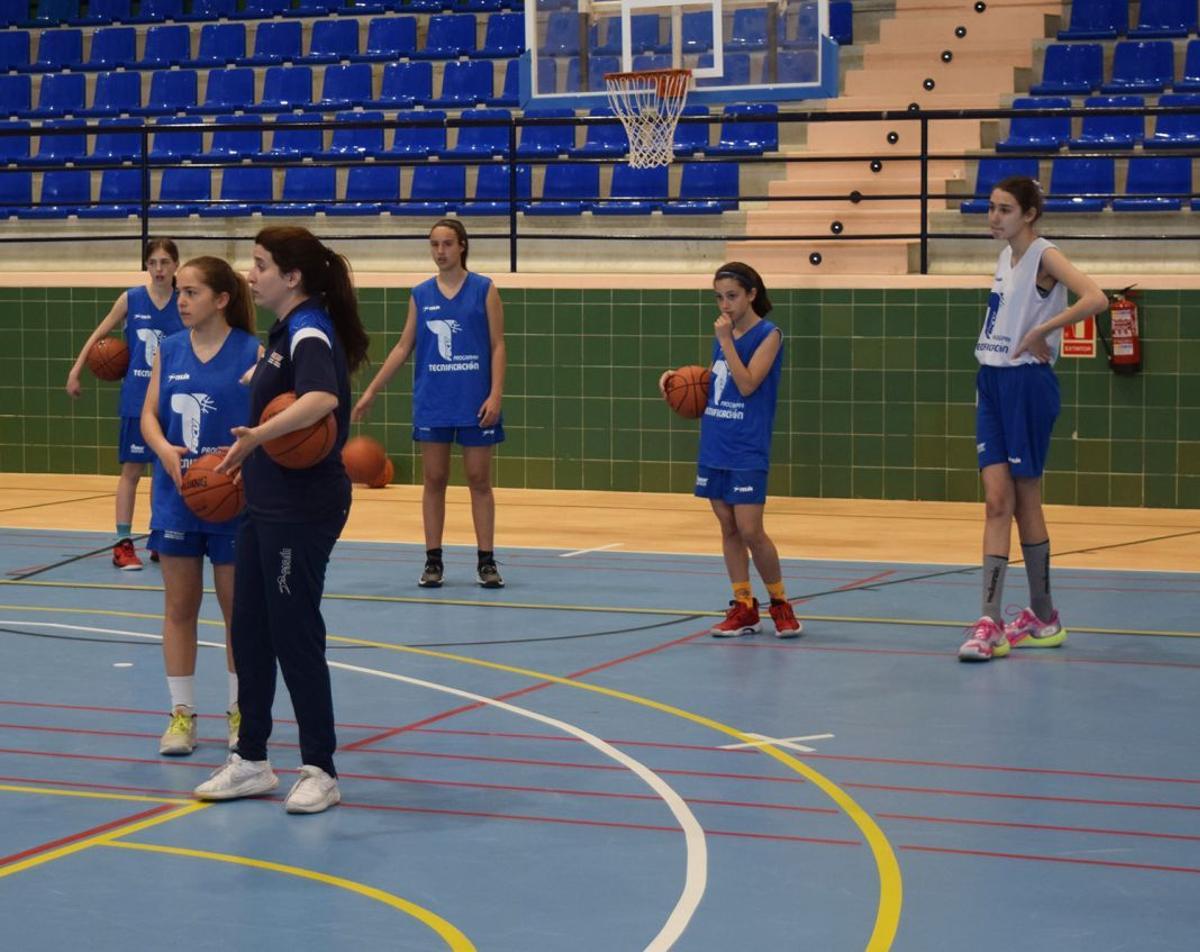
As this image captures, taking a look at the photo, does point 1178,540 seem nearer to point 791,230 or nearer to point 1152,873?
point 791,230

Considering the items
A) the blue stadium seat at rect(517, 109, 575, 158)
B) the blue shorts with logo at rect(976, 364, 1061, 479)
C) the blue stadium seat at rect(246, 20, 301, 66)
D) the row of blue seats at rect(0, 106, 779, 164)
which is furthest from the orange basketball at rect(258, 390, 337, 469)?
the blue stadium seat at rect(246, 20, 301, 66)

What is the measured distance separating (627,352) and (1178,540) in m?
4.47

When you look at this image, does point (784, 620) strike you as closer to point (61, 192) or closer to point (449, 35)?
point (449, 35)

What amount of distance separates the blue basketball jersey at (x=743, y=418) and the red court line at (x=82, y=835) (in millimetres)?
3430

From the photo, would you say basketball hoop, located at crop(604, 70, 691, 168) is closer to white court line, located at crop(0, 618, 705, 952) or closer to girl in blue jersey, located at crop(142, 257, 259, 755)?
white court line, located at crop(0, 618, 705, 952)

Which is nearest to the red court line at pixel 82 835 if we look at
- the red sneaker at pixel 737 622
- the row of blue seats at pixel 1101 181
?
the red sneaker at pixel 737 622

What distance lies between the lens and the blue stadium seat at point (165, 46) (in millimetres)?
19922

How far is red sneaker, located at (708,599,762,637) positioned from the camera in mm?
8445

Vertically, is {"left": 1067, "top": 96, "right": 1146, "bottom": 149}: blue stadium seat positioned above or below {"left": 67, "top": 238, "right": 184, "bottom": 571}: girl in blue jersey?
above

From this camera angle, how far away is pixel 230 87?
19.2 metres

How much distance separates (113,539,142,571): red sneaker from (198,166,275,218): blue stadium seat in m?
7.41

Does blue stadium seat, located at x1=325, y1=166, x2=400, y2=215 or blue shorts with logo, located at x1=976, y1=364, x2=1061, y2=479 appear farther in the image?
blue stadium seat, located at x1=325, y1=166, x2=400, y2=215

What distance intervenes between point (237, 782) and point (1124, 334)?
877 cm

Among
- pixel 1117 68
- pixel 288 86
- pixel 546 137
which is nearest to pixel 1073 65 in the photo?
pixel 1117 68
